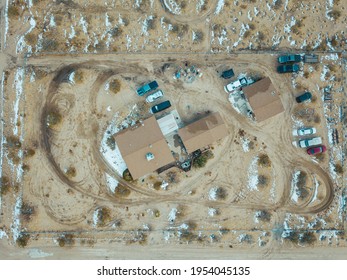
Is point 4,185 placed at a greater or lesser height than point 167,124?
lesser

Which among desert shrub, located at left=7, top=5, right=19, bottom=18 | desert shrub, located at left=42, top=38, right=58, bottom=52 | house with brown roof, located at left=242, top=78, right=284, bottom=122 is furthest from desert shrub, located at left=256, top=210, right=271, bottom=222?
desert shrub, located at left=7, top=5, right=19, bottom=18

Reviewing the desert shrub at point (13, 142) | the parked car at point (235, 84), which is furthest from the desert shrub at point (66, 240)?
the parked car at point (235, 84)

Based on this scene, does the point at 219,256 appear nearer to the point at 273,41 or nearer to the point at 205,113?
the point at 205,113

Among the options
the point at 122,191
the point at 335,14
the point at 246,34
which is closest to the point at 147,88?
the point at 122,191

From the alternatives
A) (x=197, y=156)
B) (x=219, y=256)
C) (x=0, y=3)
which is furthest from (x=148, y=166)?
(x=0, y=3)

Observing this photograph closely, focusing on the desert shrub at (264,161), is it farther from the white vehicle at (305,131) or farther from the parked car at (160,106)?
the parked car at (160,106)

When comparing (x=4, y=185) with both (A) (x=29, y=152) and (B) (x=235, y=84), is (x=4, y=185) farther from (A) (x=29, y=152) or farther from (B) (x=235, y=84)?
(B) (x=235, y=84)
